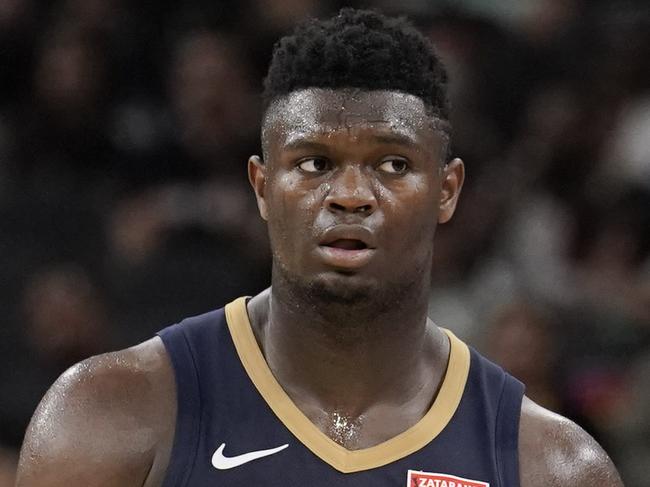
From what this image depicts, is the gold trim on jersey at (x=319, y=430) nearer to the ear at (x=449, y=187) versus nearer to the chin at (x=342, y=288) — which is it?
the chin at (x=342, y=288)

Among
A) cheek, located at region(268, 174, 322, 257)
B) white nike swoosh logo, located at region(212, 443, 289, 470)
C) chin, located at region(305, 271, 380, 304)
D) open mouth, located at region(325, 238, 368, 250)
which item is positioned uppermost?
cheek, located at region(268, 174, 322, 257)

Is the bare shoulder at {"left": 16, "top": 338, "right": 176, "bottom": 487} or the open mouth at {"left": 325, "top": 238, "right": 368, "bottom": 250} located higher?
the open mouth at {"left": 325, "top": 238, "right": 368, "bottom": 250}

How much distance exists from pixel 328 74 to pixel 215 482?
1036 mm

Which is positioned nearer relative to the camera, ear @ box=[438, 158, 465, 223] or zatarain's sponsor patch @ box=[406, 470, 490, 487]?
zatarain's sponsor patch @ box=[406, 470, 490, 487]

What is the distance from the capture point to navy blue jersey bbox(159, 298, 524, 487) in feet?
11.1

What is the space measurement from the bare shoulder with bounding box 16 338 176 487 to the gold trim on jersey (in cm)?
24

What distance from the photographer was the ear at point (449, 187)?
365 centimetres

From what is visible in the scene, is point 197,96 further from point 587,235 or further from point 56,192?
point 587,235

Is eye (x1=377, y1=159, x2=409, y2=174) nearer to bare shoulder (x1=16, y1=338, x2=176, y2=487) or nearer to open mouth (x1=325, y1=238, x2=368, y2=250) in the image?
open mouth (x1=325, y1=238, x2=368, y2=250)

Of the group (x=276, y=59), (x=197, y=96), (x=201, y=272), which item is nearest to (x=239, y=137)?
(x=197, y=96)

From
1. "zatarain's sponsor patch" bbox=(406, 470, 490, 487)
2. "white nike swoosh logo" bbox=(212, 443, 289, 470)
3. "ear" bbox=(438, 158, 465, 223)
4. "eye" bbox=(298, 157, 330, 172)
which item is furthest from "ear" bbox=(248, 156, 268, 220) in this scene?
"zatarain's sponsor patch" bbox=(406, 470, 490, 487)

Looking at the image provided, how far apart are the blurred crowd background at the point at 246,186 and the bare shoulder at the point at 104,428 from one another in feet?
9.99

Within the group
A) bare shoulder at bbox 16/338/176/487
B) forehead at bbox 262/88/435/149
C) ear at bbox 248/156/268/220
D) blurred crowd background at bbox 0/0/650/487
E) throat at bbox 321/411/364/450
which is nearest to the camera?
bare shoulder at bbox 16/338/176/487

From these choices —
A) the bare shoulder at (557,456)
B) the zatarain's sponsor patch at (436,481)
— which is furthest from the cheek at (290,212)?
the bare shoulder at (557,456)
